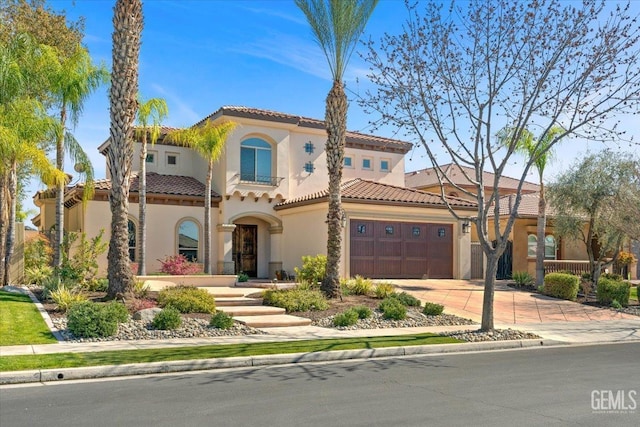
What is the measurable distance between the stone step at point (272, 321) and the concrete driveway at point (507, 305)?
5.39 meters

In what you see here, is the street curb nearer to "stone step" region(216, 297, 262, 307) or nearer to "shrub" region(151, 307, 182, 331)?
"shrub" region(151, 307, 182, 331)

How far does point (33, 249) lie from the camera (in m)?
21.2

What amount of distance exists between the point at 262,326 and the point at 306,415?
819 centimetres

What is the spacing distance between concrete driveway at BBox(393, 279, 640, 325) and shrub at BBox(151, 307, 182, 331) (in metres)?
8.84

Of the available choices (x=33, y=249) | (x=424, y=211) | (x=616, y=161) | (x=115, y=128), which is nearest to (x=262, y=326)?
(x=115, y=128)

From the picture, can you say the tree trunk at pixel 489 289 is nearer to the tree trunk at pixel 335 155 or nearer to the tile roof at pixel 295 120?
the tree trunk at pixel 335 155

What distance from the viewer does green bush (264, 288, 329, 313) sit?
1734 cm

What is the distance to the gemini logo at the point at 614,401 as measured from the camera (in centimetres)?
746

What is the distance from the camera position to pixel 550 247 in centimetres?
3416

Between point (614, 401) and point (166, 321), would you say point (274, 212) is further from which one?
point (614, 401)

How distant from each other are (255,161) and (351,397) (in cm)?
2000

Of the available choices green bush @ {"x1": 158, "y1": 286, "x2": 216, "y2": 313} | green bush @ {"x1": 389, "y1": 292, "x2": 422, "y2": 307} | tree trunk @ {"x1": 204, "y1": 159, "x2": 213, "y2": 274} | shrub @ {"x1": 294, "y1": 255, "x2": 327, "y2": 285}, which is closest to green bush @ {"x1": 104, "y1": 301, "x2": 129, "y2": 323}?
green bush @ {"x1": 158, "y1": 286, "x2": 216, "y2": 313}

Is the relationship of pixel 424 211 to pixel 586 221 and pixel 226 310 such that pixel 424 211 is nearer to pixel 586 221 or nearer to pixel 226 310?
pixel 586 221

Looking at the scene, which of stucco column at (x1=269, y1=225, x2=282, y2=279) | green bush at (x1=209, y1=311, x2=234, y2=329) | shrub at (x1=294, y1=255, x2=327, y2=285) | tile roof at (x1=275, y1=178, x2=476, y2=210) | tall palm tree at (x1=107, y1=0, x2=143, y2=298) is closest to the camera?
green bush at (x1=209, y1=311, x2=234, y2=329)
